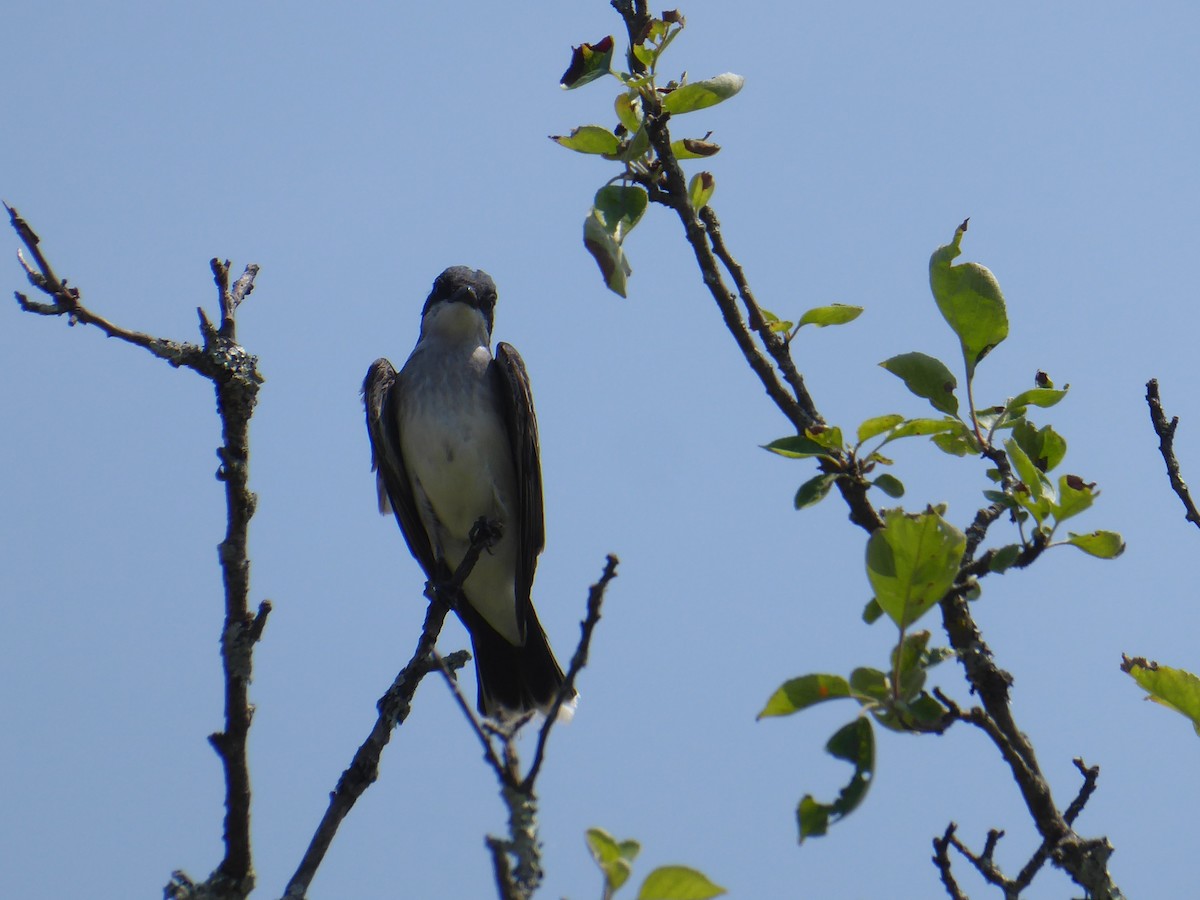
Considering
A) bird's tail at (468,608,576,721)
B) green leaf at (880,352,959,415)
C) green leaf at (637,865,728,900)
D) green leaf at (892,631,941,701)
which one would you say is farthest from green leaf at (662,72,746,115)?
bird's tail at (468,608,576,721)

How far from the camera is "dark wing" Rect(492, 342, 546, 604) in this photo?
6.83 metres

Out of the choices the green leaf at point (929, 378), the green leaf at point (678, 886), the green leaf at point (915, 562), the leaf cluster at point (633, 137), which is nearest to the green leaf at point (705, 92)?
the leaf cluster at point (633, 137)

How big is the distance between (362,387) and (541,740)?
17.8ft

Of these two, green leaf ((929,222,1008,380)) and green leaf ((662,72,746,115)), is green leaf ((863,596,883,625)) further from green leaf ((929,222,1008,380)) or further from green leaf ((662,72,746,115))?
green leaf ((662,72,746,115))

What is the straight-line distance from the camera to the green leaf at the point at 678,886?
186 centimetres

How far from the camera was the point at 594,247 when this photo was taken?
2574 millimetres

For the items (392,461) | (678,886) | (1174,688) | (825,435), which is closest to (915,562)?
(825,435)

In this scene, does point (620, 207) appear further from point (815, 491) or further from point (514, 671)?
point (514, 671)

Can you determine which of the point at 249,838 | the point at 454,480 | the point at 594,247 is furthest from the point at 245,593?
the point at 454,480

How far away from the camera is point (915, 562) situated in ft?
6.76

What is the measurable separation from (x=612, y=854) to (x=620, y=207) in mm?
1364

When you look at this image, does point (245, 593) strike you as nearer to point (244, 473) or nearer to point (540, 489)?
point (244, 473)

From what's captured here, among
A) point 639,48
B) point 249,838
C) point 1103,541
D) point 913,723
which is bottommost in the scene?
point 913,723

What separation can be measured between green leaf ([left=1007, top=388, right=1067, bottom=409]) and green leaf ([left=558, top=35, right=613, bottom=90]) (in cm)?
114
